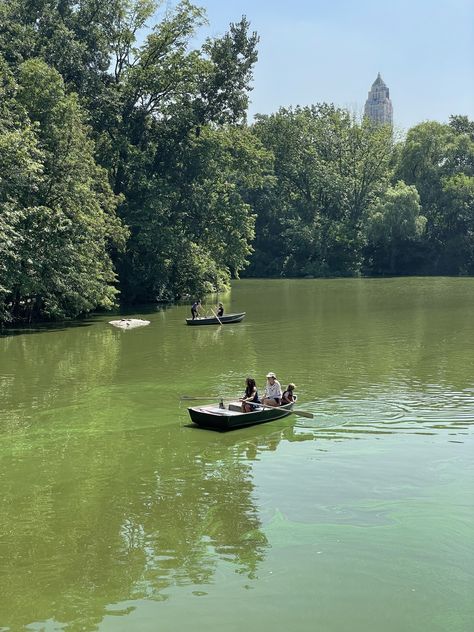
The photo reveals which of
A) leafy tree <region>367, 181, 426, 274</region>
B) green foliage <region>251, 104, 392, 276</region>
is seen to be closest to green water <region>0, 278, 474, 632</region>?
leafy tree <region>367, 181, 426, 274</region>

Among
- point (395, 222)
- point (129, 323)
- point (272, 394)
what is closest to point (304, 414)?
point (272, 394)

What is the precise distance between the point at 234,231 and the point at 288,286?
64.5 feet

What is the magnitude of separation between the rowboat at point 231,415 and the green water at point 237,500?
300mm

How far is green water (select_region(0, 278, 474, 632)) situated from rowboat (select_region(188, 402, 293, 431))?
300mm

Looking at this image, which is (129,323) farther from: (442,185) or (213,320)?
(442,185)

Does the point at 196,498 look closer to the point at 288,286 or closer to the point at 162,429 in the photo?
the point at 162,429

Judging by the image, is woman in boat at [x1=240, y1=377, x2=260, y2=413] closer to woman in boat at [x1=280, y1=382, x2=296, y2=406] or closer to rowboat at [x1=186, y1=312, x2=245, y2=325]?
woman in boat at [x1=280, y1=382, x2=296, y2=406]

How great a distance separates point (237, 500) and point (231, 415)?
4545 millimetres

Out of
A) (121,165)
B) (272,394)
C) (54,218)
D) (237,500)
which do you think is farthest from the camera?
(121,165)

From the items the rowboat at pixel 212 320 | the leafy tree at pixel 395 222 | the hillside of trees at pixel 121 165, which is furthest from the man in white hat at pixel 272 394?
the leafy tree at pixel 395 222

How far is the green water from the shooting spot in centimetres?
866

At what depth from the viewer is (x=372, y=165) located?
9475 centimetres

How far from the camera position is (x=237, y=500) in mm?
12203

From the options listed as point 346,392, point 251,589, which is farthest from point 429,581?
point 346,392
